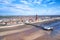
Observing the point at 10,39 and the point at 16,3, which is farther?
the point at 16,3

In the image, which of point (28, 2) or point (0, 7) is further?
point (28, 2)

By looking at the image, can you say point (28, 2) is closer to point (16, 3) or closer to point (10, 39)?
point (16, 3)

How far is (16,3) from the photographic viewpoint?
244 inches

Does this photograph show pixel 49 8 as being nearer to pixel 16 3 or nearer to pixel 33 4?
pixel 33 4

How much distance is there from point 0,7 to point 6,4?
0.43 meters

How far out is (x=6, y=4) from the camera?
618cm

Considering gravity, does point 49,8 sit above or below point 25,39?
above

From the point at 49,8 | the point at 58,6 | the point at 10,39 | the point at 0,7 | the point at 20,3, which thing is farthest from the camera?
the point at 58,6

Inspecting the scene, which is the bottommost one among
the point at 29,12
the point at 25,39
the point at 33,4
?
the point at 25,39

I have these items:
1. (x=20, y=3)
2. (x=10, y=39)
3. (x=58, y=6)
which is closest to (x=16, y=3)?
(x=20, y=3)

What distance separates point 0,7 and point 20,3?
1.26 metres

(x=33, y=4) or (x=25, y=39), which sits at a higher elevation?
(x=33, y=4)

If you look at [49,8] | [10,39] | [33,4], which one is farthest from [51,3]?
[10,39]

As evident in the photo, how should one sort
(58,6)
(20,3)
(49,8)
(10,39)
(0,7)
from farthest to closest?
(58,6), (49,8), (20,3), (0,7), (10,39)
